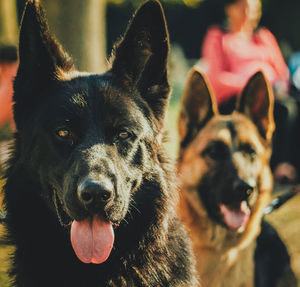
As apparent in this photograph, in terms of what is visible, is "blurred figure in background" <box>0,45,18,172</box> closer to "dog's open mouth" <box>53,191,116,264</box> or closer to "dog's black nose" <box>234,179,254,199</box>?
"dog's black nose" <box>234,179,254,199</box>

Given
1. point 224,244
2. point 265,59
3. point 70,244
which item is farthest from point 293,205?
point 70,244

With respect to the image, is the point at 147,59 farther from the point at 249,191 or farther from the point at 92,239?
the point at 249,191

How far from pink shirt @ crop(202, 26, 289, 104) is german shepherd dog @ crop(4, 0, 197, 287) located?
2.31m

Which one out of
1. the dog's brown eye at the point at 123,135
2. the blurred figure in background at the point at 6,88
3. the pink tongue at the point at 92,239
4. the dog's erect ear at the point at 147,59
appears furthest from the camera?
the blurred figure in background at the point at 6,88

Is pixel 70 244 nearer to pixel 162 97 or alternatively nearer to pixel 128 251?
pixel 128 251

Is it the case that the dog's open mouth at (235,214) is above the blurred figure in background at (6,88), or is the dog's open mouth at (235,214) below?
→ above

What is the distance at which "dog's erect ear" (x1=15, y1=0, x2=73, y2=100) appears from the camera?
2.51 metres

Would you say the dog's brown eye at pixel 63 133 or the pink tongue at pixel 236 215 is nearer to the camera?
the dog's brown eye at pixel 63 133

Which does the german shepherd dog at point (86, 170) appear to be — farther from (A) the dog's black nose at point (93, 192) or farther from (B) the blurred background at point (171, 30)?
(B) the blurred background at point (171, 30)

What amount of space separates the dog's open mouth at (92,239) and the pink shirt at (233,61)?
292 centimetres

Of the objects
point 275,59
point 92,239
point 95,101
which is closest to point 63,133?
point 95,101

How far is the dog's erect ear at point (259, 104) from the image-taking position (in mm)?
4191

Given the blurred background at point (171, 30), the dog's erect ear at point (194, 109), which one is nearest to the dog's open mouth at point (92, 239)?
the blurred background at point (171, 30)

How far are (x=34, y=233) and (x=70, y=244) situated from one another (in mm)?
207
